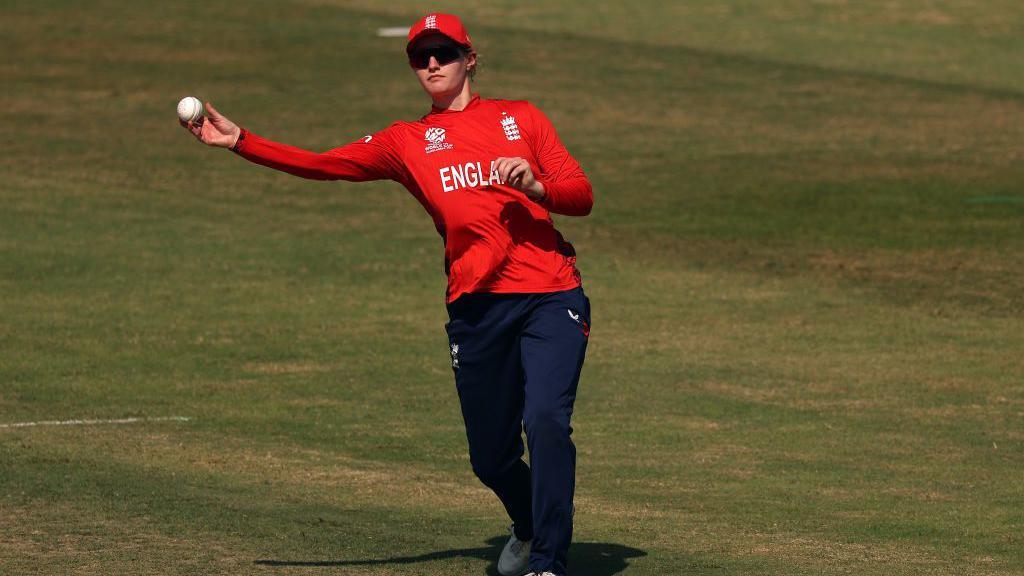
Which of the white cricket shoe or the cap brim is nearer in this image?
the cap brim

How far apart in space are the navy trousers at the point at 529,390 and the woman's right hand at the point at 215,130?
1.25 meters

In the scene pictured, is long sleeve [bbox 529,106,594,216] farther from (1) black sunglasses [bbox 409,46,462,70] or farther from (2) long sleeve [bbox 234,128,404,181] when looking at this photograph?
(2) long sleeve [bbox 234,128,404,181]

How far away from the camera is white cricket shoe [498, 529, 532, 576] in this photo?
28.5 feet

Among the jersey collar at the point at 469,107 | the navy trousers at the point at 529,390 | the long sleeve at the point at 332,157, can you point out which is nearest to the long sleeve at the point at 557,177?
the jersey collar at the point at 469,107

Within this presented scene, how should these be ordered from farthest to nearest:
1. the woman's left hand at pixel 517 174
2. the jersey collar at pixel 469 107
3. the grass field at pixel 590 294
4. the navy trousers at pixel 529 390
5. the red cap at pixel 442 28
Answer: the grass field at pixel 590 294 → the jersey collar at pixel 469 107 → the red cap at pixel 442 28 → the navy trousers at pixel 529 390 → the woman's left hand at pixel 517 174

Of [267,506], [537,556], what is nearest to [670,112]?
[267,506]

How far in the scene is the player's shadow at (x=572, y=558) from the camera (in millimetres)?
8805

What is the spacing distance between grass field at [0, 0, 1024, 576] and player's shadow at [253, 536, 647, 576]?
0.09 ft

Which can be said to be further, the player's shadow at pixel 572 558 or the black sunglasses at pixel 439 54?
the player's shadow at pixel 572 558

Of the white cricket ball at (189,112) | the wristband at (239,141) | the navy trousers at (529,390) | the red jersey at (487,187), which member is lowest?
the navy trousers at (529,390)

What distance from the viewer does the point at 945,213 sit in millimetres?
22406

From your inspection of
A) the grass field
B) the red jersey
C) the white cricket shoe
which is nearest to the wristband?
the red jersey

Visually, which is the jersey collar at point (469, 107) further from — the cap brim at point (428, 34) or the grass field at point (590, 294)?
the grass field at point (590, 294)

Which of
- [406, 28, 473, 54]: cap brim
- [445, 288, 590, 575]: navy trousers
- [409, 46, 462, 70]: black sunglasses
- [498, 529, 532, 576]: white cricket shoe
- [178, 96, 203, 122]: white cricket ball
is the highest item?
[406, 28, 473, 54]: cap brim
